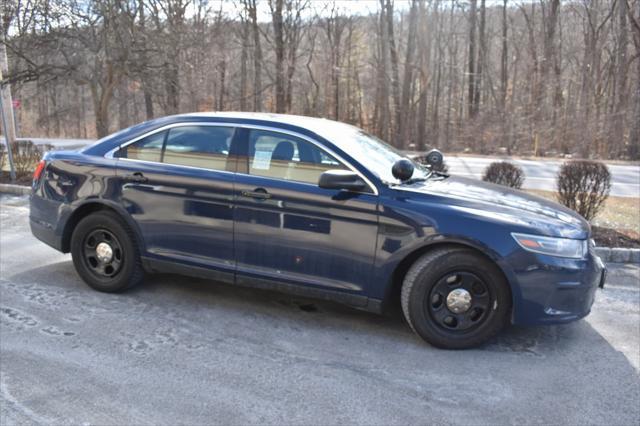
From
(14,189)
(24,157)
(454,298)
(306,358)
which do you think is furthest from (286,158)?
(24,157)

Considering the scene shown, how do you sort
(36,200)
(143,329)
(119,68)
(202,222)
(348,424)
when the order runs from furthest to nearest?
(119,68)
(36,200)
(202,222)
(143,329)
(348,424)

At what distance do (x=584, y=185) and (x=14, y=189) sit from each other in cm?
979

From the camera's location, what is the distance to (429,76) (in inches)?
1237

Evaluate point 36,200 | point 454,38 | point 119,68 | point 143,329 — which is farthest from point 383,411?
point 454,38

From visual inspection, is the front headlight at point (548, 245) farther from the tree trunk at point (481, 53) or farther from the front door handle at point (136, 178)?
the tree trunk at point (481, 53)

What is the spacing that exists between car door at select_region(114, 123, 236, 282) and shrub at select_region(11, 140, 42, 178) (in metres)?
7.96

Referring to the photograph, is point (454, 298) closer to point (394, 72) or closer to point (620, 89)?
point (620, 89)

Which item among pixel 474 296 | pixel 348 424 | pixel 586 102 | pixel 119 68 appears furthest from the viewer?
pixel 586 102

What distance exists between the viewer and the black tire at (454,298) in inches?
145

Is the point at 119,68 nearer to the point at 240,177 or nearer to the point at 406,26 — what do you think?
the point at 240,177

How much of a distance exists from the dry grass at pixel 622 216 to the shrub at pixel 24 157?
34.0 ft

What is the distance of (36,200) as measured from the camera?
5020 millimetres

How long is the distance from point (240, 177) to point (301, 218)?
62 cm

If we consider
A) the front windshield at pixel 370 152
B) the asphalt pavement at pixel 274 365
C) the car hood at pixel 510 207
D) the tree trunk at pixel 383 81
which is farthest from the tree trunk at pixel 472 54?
the asphalt pavement at pixel 274 365
